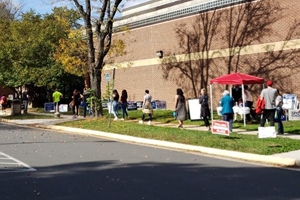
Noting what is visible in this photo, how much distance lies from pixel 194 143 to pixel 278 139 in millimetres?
2696

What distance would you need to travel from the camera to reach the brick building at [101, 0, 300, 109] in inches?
947

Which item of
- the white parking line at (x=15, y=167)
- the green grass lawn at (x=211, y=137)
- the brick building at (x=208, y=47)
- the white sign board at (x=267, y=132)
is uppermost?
the brick building at (x=208, y=47)

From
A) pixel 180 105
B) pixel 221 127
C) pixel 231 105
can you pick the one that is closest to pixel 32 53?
pixel 180 105

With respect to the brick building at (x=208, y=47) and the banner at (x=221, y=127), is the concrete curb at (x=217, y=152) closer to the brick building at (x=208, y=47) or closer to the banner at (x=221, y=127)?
the banner at (x=221, y=127)

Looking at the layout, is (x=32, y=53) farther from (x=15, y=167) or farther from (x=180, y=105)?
(x=15, y=167)

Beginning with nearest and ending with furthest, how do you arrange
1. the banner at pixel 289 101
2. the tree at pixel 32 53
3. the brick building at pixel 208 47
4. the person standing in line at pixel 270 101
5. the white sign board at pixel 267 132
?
the white sign board at pixel 267 132, the person standing in line at pixel 270 101, the banner at pixel 289 101, the brick building at pixel 208 47, the tree at pixel 32 53

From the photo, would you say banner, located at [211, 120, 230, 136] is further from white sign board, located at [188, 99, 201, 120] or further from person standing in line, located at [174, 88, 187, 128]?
white sign board, located at [188, 99, 201, 120]

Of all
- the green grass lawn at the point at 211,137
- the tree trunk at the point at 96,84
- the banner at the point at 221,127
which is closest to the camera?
the green grass lawn at the point at 211,137

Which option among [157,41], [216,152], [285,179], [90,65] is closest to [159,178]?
[285,179]

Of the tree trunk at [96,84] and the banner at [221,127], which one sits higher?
the tree trunk at [96,84]

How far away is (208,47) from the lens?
1132 inches

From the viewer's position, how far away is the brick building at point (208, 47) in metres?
24.1

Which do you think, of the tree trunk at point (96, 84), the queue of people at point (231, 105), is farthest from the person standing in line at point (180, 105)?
the tree trunk at point (96, 84)

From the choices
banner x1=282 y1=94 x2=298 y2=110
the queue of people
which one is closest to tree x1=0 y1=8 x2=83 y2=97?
the queue of people
